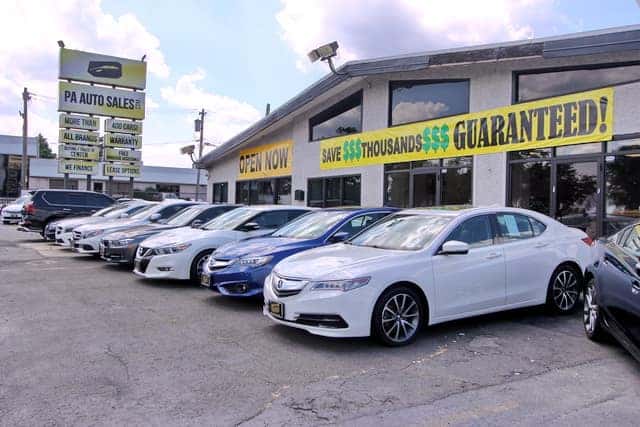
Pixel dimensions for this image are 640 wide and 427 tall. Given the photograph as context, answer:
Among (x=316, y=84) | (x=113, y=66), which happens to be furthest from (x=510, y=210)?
(x=113, y=66)

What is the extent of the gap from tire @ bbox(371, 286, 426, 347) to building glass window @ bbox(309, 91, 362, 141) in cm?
1238

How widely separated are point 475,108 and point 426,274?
872cm

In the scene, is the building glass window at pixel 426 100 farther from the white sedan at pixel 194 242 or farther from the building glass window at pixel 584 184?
the white sedan at pixel 194 242

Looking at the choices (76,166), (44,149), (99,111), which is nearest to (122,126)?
(99,111)

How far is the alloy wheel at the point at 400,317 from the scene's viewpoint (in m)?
5.56

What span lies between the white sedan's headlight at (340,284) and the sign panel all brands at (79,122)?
23.5 m

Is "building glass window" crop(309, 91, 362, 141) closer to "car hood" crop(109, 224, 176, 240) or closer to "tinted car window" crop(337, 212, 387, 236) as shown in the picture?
"car hood" crop(109, 224, 176, 240)

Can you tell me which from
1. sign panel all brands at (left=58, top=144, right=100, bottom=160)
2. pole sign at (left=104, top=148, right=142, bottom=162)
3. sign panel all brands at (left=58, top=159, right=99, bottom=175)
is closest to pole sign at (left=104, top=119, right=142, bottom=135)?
pole sign at (left=104, top=148, right=142, bottom=162)

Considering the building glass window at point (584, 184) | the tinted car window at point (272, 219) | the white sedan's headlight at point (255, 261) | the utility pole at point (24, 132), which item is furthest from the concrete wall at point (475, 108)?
the utility pole at point (24, 132)

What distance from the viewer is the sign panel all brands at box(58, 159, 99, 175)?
25.6 metres

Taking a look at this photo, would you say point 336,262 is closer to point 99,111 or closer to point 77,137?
point 77,137

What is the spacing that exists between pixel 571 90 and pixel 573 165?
63.5 inches

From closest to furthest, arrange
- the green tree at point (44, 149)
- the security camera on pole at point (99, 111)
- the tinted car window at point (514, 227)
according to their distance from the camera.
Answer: the tinted car window at point (514, 227) < the security camera on pole at point (99, 111) < the green tree at point (44, 149)

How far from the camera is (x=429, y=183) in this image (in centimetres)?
1473
